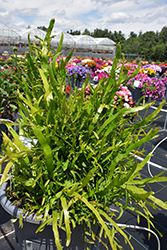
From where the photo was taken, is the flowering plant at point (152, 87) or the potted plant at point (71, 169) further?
the flowering plant at point (152, 87)

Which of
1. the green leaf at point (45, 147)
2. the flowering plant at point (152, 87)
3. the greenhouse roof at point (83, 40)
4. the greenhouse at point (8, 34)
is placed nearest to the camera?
the green leaf at point (45, 147)

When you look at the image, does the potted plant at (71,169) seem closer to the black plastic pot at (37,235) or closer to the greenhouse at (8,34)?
the black plastic pot at (37,235)

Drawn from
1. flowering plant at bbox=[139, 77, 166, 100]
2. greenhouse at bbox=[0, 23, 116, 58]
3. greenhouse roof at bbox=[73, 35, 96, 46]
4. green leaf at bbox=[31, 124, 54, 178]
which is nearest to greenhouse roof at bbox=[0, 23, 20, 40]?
greenhouse at bbox=[0, 23, 116, 58]

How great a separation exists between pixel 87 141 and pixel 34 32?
82.7 ft

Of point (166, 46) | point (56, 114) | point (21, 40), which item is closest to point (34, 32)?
point (21, 40)

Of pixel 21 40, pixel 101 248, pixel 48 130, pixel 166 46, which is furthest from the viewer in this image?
pixel 166 46

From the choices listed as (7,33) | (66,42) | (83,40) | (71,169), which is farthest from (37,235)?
(83,40)

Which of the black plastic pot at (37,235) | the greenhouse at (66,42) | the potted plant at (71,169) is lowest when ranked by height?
the black plastic pot at (37,235)

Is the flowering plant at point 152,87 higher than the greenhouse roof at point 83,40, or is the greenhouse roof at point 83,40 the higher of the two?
the greenhouse roof at point 83,40

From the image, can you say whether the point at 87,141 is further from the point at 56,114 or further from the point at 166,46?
the point at 166,46

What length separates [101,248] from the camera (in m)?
1.13

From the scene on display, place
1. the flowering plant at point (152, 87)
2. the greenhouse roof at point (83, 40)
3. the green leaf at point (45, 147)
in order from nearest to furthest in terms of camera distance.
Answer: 1. the green leaf at point (45, 147)
2. the flowering plant at point (152, 87)
3. the greenhouse roof at point (83, 40)

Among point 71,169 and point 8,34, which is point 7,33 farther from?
point 71,169

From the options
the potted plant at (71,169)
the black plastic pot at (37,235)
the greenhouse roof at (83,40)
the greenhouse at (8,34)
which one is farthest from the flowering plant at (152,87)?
the greenhouse roof at (83,40)
